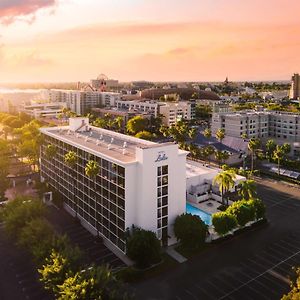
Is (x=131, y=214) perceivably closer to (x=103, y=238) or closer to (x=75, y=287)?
(x=103, y=238)

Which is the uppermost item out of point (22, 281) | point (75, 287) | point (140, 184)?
point (140, 184)

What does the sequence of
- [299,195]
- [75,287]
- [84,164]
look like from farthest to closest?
[299,195] < [84,164] < [75,287]

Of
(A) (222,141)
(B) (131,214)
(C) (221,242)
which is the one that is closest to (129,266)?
(B) (131,214)

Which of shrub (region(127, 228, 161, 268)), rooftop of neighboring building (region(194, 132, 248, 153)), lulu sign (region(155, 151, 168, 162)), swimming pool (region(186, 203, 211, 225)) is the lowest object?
swimming pool (region(186, 203, 211, 225))

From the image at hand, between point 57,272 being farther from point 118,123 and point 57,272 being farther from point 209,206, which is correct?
point 118,123

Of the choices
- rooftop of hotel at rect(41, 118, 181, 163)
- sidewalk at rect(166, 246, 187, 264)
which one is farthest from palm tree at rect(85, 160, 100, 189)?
sidewalk at rect(166, 246, 187, 264)

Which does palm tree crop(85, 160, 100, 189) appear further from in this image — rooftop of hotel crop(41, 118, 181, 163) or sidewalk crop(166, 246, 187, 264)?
sidewalk crop(166, 246, 187, 264)
